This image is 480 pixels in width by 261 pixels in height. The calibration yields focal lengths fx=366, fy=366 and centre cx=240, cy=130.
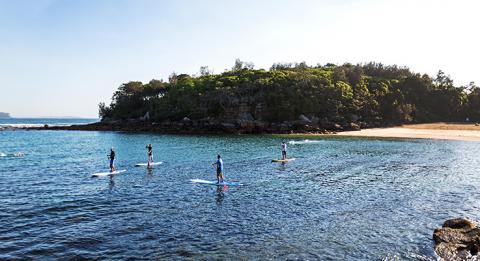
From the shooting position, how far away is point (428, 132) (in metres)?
98.2

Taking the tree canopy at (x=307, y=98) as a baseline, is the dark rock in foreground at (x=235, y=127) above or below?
below

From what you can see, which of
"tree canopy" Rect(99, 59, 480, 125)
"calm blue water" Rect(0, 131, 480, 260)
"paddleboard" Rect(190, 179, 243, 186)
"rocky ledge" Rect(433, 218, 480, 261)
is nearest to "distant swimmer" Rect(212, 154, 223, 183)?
"paddleboard" Rect(190, 179, 243, 186)

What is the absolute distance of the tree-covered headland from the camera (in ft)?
357

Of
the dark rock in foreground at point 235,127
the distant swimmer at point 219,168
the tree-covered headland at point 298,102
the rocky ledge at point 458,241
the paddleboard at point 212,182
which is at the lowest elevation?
the rocky ledge at point 458,241

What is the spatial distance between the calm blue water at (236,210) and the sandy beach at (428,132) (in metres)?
48.0

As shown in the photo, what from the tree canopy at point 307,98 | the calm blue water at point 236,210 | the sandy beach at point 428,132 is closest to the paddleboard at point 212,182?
the calm blue water at point 236,210

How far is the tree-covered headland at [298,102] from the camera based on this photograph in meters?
109

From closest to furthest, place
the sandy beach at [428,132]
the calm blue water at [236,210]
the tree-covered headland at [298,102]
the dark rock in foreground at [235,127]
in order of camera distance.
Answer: the calm blue water at [236,210] < the sandy beach at [428,132] < the dark rock in foreground at [235,127] < the tree-covered headland at [298,102]

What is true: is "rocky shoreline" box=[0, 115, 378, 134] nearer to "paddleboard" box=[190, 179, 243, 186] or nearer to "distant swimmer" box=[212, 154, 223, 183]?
"paddleboard" box=[190, 179, 243, 186]

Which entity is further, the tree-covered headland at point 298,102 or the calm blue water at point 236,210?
the tree-covered headland at point 298,102

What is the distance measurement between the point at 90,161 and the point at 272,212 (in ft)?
111

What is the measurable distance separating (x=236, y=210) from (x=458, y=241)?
40.6ft

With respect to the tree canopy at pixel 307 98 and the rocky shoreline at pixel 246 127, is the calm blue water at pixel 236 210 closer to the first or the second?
the rocky shoreline at pixel 246 127

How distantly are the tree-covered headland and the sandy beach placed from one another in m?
6.69
